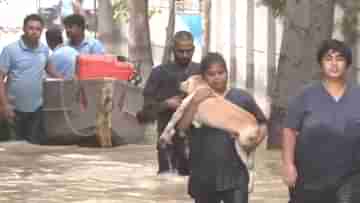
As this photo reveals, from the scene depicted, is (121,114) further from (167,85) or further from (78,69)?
(167,85)

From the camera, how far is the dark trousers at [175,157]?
12.7 m

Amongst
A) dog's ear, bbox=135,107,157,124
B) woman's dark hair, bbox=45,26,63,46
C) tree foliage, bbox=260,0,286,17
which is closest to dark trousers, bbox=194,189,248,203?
→ dog's ear, bbox=135,107,157,124

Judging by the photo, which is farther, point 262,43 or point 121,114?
point 262,43

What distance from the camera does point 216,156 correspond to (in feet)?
29.3

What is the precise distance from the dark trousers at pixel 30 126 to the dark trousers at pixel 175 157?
3.80 m

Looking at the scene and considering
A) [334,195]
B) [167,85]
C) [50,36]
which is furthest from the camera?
[50,36]

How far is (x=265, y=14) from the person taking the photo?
2423 centimetres

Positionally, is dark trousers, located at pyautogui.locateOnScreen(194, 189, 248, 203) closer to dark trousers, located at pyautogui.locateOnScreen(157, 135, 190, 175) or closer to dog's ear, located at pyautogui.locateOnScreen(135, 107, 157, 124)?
dog's ear, located at pyautogui.locateOnScreen(135, 107, 157, 124)

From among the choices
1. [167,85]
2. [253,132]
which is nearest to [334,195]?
[253,132]

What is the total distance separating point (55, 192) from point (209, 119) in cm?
393

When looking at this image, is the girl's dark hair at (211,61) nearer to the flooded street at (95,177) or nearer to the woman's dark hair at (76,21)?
the flooded street at (95,177)

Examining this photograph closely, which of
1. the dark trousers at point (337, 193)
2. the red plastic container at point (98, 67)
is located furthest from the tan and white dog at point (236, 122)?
the red plastic container at point (98, 67)

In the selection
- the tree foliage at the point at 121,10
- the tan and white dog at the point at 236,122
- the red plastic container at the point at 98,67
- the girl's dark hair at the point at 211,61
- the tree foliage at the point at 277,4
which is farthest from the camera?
the tree foliage at the point at 121,10

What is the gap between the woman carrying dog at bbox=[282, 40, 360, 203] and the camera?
802 centimetres
